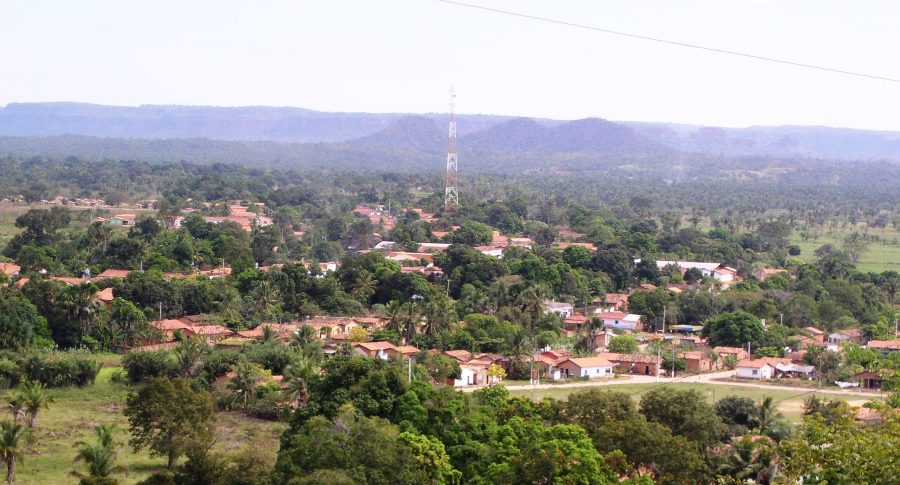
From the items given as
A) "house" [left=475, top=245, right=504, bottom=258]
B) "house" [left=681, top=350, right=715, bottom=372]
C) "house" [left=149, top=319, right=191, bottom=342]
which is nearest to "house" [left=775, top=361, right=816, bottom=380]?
"house" [left=681, top=350, right=715, bottom=372]

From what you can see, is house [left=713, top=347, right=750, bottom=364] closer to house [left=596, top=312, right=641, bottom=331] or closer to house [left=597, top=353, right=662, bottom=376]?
house [left=597, top=353, right=662, bottom=376]

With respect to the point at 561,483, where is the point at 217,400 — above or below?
below

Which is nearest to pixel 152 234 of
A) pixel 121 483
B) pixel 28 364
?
pixel 28 364

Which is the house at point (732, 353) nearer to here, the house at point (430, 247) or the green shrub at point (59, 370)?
the green shrub at point (59, 370)

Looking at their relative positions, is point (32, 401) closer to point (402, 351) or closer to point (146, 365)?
point (146, 365)

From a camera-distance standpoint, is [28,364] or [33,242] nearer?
[28,364]

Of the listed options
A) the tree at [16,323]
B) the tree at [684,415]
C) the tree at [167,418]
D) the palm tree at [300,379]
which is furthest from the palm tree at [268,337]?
the tree at [684,415]

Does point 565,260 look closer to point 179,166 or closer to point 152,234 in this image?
point 152,234

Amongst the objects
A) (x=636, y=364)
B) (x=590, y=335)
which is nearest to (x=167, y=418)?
(x=636, y=364)
